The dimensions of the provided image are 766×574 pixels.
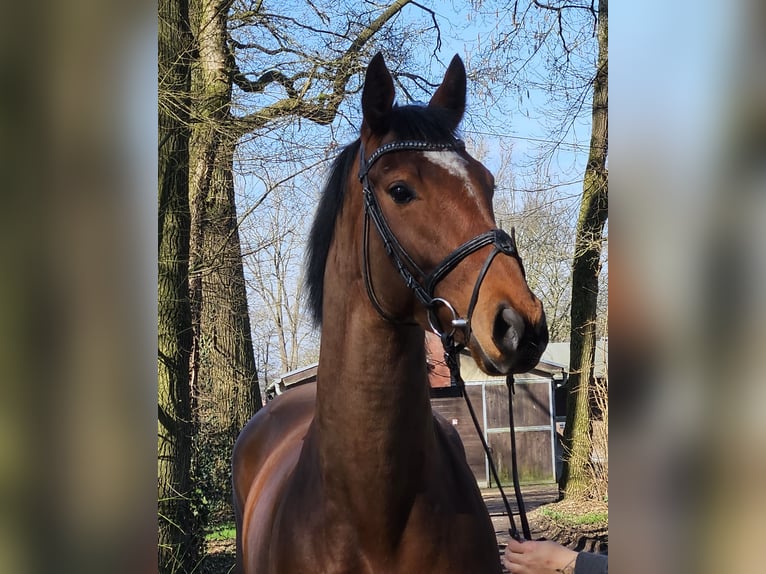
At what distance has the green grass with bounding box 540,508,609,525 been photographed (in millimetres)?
9094

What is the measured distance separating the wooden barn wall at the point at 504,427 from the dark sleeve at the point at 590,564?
9.16 m

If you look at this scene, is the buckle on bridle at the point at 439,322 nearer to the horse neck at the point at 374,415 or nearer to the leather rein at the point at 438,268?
the leather rein at the point at 438,268

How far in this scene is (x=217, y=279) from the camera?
7281 mm

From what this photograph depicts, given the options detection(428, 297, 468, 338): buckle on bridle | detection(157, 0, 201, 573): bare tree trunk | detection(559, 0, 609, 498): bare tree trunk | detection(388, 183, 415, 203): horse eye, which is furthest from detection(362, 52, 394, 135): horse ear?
detection(559, 0, 609, 498): bare tree trunk

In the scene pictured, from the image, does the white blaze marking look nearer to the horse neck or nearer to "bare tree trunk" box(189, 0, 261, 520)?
the horse neck

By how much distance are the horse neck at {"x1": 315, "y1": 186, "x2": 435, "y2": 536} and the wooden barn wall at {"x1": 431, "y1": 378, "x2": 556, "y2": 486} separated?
8.96 meters

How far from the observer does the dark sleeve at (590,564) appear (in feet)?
5.37

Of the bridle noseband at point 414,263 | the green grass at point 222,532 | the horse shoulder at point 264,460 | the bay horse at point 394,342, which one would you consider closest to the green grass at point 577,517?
the green grass at point 222,532
